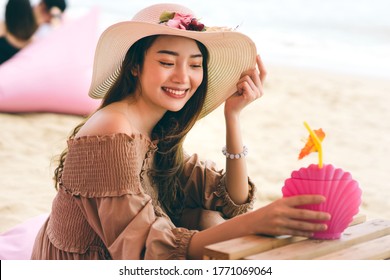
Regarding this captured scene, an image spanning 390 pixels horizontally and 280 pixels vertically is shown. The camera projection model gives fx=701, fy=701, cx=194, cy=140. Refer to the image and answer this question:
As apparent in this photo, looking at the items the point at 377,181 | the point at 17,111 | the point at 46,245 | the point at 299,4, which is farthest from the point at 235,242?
the point at 299,4

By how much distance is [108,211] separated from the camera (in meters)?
1.72

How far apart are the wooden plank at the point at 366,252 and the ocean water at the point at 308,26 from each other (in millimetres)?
5848

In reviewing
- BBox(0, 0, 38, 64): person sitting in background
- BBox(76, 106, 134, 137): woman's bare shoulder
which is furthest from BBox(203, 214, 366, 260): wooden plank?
BBox(0, 0, 38, 64): person sitting in background

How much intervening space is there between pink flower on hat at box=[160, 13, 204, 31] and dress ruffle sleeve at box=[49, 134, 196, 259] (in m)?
0.33

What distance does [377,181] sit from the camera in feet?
12.5

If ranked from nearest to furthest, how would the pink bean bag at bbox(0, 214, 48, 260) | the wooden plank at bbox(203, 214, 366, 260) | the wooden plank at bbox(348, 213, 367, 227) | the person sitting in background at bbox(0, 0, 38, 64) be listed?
1. the wooden plank at bbox(203, 214, 366, 260)
2. the wooden plank at bbox(348, 213, 367, 227)
3. the pink bean bag at bbox(0, 214, 48, 260)
4. the person sitting in background at bbox(0, 0, 38, 64)

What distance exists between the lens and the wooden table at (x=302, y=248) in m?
1.48

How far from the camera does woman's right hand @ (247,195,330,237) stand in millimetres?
1527

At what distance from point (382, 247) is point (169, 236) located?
19.4 inches

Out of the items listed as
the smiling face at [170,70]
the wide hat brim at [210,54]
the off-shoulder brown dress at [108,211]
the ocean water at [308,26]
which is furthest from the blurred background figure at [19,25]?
the smiling face at [170,70]

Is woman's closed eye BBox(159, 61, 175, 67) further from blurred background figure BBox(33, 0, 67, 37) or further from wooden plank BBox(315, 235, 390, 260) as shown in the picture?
blurred background figure BBox(33, 0, 67, 37)

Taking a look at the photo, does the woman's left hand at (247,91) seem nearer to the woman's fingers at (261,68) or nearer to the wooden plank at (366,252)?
the woman's fingers at (261,68)

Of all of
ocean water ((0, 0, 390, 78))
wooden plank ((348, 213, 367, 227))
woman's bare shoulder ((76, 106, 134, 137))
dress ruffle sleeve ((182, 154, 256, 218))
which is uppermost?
woman's bare shoulder ((76, 106, 134, 137))
